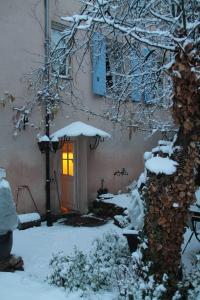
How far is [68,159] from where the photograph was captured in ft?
35.2

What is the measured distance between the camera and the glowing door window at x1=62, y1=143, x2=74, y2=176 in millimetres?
10656

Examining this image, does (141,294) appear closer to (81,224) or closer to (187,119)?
(187,119)

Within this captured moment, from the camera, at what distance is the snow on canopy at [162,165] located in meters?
4.21

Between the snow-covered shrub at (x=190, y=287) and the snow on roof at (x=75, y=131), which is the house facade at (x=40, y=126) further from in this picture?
the snow-covered shrub at (x=190, y=287)

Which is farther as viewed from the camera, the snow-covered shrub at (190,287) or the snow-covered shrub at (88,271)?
the snow-covered shrub at (88,271)

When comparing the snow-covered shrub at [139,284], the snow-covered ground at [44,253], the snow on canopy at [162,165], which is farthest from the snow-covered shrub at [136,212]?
the snow on canopy at [162,165]

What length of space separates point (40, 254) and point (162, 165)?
3477 mm

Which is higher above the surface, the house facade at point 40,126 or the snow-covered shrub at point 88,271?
the house facade at point 40,126

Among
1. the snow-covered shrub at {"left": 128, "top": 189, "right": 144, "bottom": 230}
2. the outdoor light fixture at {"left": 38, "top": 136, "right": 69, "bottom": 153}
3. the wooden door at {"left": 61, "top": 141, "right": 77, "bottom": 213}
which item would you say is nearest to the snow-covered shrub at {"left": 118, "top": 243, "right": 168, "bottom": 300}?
the snow-covered shrub at {"left": 128, "top": 189, "right": 144, "bottom": 230}

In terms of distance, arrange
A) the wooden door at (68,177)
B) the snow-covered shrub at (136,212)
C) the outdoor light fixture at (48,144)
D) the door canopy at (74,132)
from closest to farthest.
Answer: the snow-covered shrub at (136,212)
the outdoor light fixture at (48,144)
the door canopy at (74,132)
the wooden door at (68,177)

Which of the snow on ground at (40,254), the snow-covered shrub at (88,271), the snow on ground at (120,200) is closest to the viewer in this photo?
the snow on ground at (40,254)

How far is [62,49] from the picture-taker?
5.70m

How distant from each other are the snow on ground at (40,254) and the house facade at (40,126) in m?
1.10

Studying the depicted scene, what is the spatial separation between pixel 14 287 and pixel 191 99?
289cm
